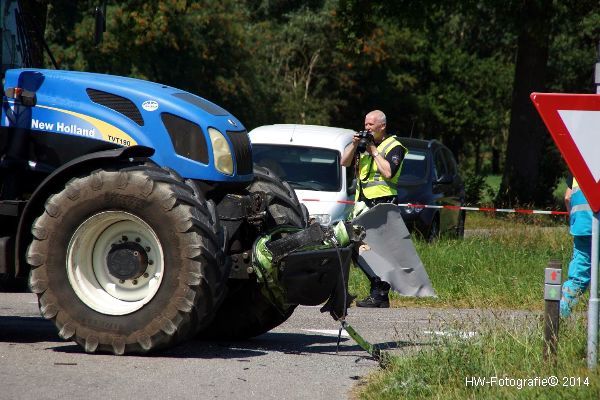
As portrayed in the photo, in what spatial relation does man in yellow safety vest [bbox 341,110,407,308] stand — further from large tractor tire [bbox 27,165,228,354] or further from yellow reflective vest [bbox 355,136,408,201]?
large tractor tire [bbox 27,165,228,354]

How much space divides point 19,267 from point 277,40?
4652 cm

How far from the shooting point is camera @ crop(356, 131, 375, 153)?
10961mm

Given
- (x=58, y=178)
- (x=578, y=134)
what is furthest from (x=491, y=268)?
(x=578, y=134)

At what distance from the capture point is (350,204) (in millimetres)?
15547

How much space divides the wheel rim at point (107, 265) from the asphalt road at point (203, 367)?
40cm

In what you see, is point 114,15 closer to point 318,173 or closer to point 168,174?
point 318,173

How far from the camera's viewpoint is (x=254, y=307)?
9.36 meters

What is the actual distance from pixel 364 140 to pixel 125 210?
3.24 m

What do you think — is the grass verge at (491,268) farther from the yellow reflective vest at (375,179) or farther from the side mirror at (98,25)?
the side mirror at (98,25)

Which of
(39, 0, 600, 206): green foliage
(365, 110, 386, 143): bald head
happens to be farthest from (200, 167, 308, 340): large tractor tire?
(39, 0, 600, 206): green foliage

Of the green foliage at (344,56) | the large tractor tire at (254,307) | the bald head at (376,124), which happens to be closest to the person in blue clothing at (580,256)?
the large tractor tire at (254,307)

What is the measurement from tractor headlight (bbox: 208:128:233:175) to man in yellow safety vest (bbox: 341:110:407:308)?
2.51 metres

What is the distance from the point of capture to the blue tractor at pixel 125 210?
8.23 m

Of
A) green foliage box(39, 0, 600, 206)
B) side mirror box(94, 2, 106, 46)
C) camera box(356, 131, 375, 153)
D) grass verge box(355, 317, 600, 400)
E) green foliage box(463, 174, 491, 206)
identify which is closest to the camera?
grass verge box(355, 317, 600, 400)
